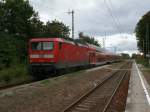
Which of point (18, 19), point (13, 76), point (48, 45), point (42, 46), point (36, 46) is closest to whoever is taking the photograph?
point (13, 76)

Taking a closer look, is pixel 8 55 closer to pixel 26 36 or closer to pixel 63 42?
pixel 63 42

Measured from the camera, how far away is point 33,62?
28.9 meters

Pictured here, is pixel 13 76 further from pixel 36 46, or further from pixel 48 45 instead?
pixel 48 45

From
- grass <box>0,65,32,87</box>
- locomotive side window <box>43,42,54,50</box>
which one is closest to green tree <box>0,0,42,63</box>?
grass <box>0,65,32,87</box>

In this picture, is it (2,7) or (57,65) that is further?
(2,7)

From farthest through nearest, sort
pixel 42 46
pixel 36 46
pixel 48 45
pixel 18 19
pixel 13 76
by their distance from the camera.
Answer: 1. pixel 18 19
2. pixel 36 46
3. pixel 42 46
4. pixel 48 45
5. pixel 13 76

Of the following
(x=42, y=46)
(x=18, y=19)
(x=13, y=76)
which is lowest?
(x=13, y=76)

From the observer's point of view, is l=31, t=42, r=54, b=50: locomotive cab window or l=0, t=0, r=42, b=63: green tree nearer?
l=31, t=42, r=54, b=50: locomotive cab window

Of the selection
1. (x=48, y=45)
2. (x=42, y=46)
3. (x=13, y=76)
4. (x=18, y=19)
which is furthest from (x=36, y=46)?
(x=18, y=19)

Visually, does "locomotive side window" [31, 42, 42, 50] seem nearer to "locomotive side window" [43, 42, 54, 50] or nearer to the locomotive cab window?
the locomotive cab window

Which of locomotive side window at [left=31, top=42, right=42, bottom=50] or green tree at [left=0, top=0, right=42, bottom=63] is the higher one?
green tree at [left=0, top=0, right=42, bottom=63]

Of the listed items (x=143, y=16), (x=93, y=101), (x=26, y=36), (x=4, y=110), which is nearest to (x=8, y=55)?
(x=26, y=36)

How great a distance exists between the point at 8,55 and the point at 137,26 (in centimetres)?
6086

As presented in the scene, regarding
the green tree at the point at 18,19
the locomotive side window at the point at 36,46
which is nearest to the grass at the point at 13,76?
the locomotive side window at the point at 36,46
